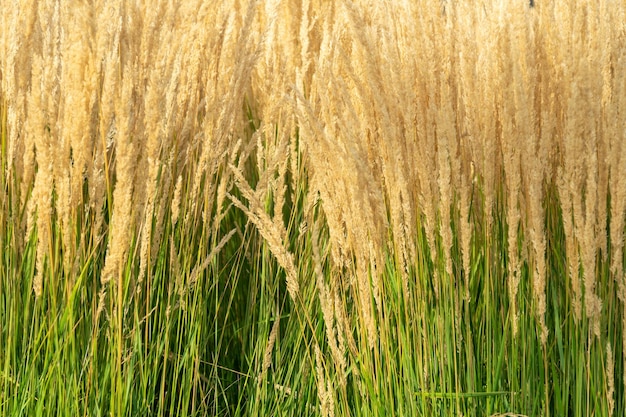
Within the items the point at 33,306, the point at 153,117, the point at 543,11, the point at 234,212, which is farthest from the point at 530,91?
the point at 33,306

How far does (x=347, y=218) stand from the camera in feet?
6.22

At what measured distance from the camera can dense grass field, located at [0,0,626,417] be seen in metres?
1.86

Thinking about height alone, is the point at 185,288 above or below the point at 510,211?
below

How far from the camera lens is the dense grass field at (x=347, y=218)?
6.10 feet

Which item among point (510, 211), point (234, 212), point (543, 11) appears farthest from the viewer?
point (234, 212)

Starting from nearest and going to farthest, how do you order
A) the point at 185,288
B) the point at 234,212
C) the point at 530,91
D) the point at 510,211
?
the point at 510,211 < the point at 530,91 < the point at 185,288 < the point at 234,212

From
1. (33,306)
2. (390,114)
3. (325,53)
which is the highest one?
(325,53)

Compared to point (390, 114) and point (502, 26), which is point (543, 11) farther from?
point (390, 114)

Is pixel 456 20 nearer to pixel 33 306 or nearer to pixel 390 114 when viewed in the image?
pixel 390 114

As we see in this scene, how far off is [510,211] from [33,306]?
1420 mm

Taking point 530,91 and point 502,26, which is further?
point 502,26

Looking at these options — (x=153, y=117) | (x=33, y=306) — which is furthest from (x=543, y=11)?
(x=33, y=306)

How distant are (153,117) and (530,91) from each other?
0.97 meters

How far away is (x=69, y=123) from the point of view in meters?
1.93
